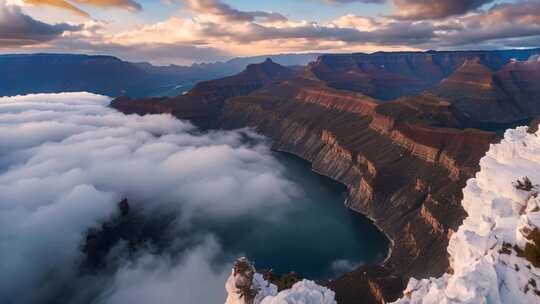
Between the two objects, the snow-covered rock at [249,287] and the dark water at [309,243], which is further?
the dark water at [309,243]

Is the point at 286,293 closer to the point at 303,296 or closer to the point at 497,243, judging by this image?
the point at 303,296

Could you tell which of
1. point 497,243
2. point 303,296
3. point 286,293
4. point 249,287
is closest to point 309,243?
point 249,287

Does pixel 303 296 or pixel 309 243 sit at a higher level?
pixel 303 296

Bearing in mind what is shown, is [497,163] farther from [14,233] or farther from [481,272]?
[14,233]

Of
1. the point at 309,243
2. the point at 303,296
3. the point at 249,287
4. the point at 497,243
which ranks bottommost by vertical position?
the point at 309,243

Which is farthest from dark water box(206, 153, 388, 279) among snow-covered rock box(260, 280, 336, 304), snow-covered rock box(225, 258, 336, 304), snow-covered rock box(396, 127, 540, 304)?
snow-covered rock box(260, 280, 336, 304)

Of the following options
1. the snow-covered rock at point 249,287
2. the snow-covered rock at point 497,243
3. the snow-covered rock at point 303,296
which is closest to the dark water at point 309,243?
the snow-covered rock at point 497,243

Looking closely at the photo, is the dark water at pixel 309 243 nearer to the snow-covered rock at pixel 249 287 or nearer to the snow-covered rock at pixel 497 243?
the snow-covered rock at pixel 497 243
